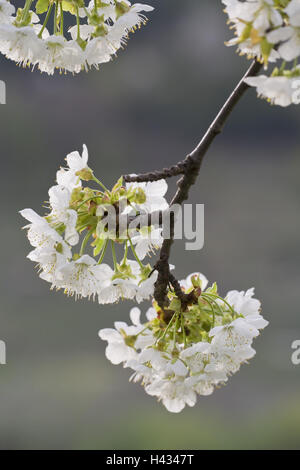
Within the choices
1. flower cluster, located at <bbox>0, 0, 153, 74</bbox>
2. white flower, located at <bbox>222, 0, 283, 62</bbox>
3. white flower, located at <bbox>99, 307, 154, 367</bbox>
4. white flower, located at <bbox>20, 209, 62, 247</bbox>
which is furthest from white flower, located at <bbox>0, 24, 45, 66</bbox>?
white flower, located at <bbox>99, 307, 154, 367</bbox>

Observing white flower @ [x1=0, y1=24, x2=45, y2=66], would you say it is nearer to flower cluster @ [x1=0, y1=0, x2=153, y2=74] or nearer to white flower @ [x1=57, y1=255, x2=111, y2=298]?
flower cluster @ [x1=0, y1=0, x2=153, y2=74]

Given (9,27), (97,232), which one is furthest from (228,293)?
(9,27)

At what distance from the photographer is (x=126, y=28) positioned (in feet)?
3.60

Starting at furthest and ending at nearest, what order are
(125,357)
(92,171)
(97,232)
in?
(125,357) < (92,171) < (97,232)

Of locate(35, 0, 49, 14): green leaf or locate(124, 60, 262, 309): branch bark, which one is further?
locate(35, 0, 49, 14): green leaf

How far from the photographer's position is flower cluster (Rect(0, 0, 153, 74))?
1.06m

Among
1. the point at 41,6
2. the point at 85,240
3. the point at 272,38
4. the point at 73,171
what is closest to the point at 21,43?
the point at 41,6

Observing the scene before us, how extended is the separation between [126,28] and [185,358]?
61 cm

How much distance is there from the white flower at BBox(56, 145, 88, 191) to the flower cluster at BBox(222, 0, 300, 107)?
0.37 meters

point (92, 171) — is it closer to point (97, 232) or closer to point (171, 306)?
point (97, 232)

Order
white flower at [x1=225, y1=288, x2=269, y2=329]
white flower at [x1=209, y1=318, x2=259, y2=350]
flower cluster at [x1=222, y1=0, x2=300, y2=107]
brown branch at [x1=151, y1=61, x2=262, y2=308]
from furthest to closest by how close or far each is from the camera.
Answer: white flower at [x1=225, y1=288, x2=269, y2=329] → white flower at [x1=209, y1=318, x2=259, y2=350] → brown branch at [x1=151, y1=61, x2=262, y2=308] → flower cluster at [x1=222, y1=0, x2=300, y2=107]

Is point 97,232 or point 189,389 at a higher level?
point 97,232

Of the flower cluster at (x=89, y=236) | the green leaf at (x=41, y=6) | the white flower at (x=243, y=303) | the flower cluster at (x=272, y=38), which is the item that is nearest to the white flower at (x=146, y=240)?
the flower cluster at (x=89, y=236)

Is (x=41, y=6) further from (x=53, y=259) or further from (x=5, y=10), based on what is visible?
(x=53, y=259)
